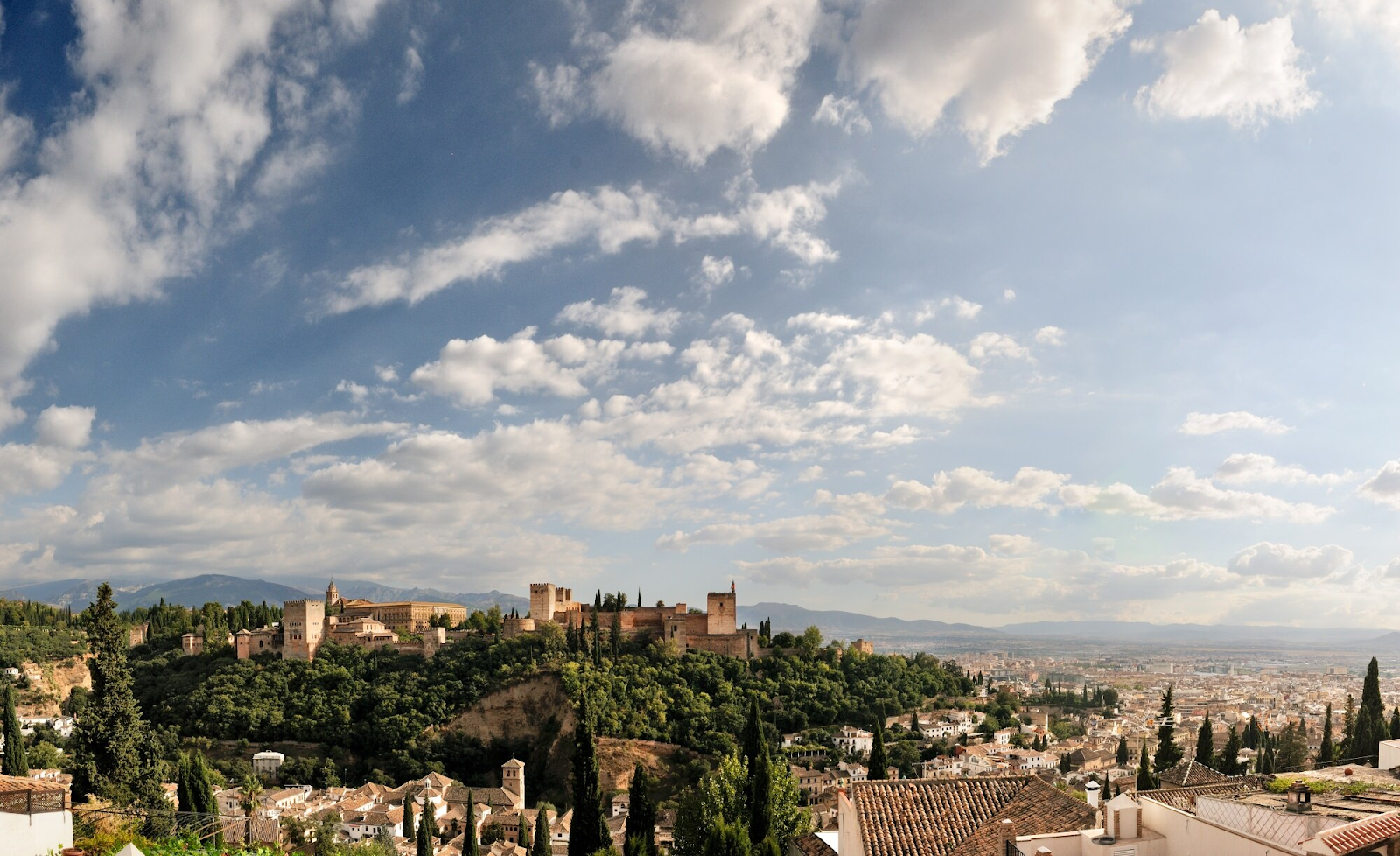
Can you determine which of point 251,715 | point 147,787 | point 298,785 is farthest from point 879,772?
point 251,715

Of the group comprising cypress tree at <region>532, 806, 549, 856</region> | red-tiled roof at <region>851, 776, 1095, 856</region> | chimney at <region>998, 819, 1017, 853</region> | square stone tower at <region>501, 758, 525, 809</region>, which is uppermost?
chimney at <region>998, 819, 1017, 853</region>

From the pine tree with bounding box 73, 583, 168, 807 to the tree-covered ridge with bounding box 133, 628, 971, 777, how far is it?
29569 millimetres

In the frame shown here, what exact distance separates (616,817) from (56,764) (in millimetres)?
25893

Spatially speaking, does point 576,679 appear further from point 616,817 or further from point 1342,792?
point 1342,792

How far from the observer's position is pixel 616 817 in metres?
→ 45.6

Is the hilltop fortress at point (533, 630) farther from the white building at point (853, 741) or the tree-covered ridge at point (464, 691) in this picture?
the white building at point (853, 741)

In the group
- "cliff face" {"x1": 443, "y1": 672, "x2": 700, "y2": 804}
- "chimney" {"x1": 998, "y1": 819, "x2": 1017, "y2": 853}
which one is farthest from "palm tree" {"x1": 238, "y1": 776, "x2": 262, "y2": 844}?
"chimney" {"x1": 998, "y1": 819, "x2": 1017, "y2": 853}

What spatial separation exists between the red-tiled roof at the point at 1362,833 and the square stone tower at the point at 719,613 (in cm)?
5614

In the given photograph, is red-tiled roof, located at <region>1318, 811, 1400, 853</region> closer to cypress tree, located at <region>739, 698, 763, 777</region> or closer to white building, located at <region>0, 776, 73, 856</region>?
white building, located at <region>0, 776, 73, 856</region>

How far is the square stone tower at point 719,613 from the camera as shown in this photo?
62281 mm

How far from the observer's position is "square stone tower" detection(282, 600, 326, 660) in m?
61.3

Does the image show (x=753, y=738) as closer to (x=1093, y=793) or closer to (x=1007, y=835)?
(x=1093, y=793)

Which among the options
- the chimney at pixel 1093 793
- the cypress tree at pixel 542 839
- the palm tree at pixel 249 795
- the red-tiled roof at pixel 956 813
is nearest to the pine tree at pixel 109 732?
the palm tree at pixel 249 795

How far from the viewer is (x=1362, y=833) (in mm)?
6637
